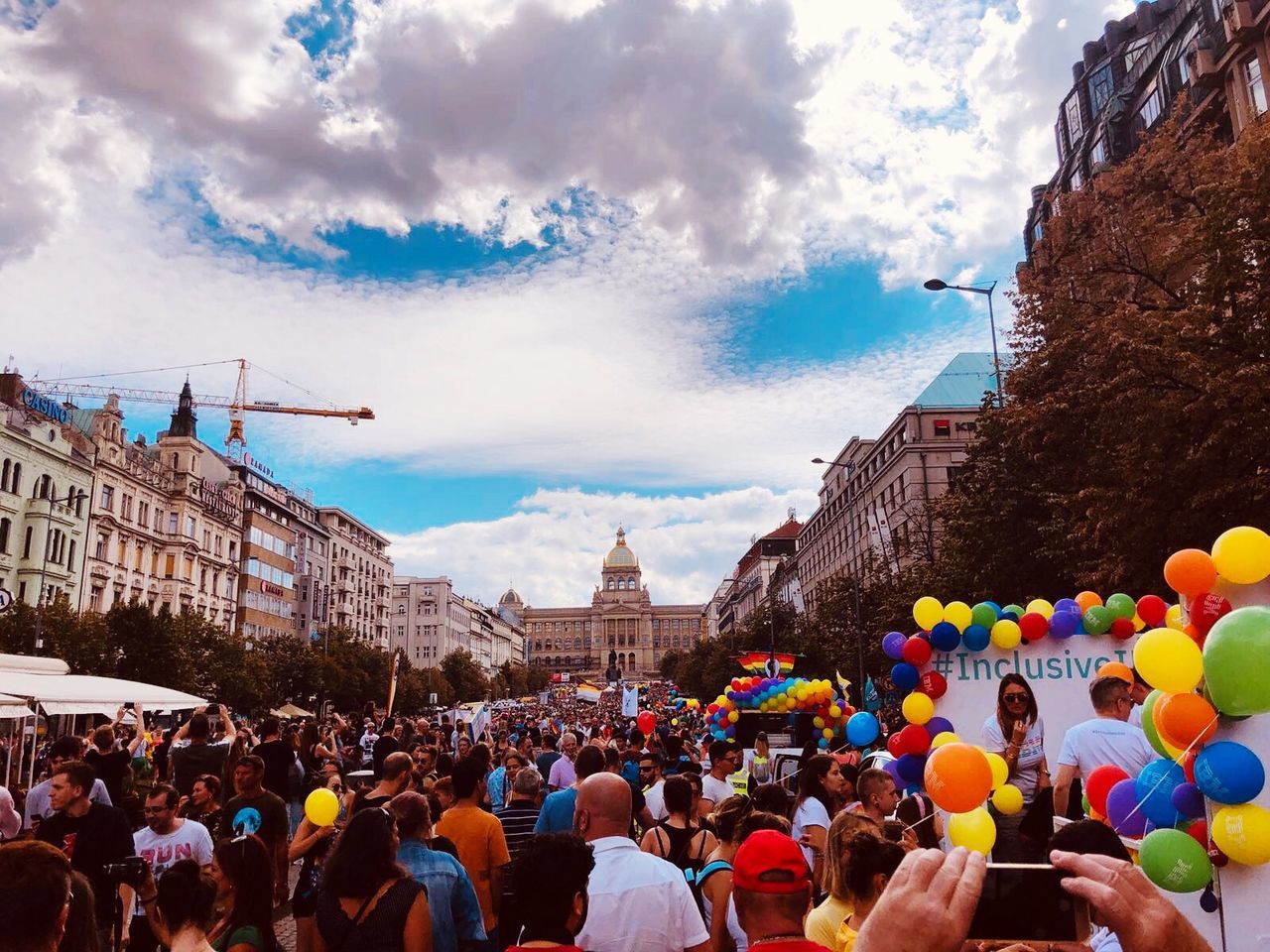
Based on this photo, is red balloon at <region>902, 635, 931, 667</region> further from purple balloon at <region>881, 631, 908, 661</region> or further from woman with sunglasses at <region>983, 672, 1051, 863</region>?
woman with sunglasses at <region>983, 672, 1051, 863</region>

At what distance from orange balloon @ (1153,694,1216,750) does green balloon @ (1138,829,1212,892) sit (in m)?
0.46

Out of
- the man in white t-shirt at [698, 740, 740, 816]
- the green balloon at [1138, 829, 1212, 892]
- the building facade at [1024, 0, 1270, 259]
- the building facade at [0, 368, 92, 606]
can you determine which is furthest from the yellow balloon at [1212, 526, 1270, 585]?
the building facade at [0, 368, 92, 606]

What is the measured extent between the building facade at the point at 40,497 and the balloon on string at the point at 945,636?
138 ft

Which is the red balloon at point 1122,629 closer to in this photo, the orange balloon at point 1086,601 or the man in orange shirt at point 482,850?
the orange balloon at point 1086,601

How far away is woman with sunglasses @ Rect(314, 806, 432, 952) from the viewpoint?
4.49m

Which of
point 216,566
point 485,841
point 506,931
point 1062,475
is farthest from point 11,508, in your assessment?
point 506,931

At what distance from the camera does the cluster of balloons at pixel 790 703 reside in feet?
65.7

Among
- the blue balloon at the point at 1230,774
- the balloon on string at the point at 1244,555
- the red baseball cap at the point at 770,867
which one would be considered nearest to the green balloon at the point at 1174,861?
the blue balloon at the point at 1230,774

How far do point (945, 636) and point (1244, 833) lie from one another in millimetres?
5608

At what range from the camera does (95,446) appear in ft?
172

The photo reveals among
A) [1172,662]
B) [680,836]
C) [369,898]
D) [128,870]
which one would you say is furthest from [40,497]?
[1172,662]

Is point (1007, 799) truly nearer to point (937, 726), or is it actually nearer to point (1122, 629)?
point (937, 726)

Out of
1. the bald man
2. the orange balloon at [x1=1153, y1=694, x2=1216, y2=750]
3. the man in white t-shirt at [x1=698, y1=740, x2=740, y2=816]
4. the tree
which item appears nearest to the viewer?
the bald man

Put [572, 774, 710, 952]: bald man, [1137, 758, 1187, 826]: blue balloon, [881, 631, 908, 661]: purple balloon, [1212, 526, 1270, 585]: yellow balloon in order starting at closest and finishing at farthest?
1. [572, 774, 710, 952]: bald man
2. [1137, 758, 1187, 826]: blue balloon
3. [1212, 526, 1270, 585]: yellow balloon
4. [881, 631, 908, 661]: purple balloon
